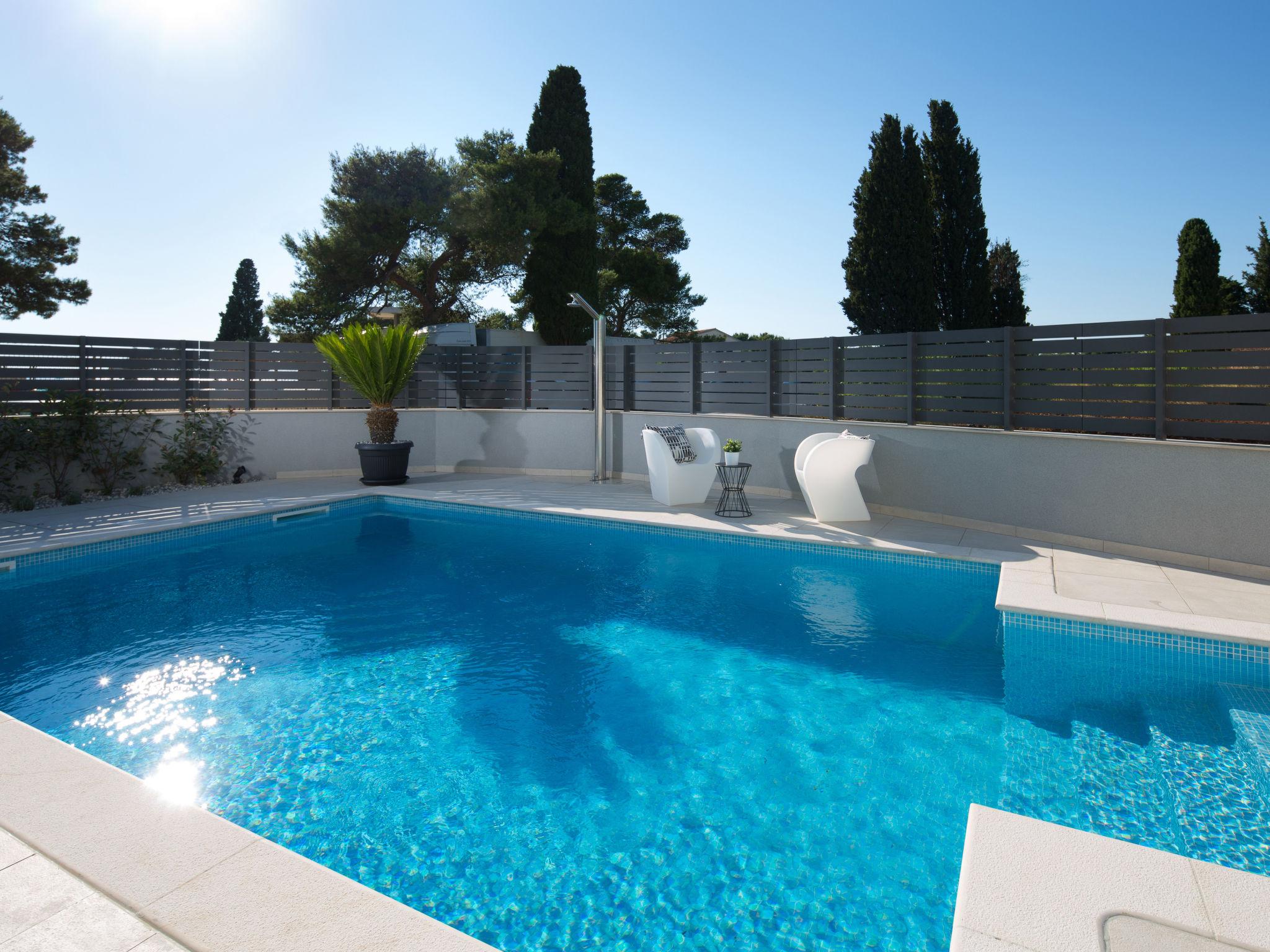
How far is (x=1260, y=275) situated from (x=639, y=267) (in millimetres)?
17473

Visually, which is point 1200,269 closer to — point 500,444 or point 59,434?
point 500,444

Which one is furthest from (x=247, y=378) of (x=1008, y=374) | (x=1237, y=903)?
(x=1237, y=903)

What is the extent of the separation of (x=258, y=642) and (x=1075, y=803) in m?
4.54

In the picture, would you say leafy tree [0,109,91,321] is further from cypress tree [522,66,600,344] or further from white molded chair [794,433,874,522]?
white molded chair [794,433,874,522]

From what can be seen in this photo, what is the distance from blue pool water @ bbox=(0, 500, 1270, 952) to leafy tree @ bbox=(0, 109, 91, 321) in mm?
15624

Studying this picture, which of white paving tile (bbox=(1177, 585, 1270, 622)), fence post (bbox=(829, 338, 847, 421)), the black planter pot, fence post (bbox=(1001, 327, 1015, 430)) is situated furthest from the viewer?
the black planter pot

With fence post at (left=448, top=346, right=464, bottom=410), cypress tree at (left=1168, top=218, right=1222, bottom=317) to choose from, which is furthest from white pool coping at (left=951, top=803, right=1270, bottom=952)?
cypress tree at (left=1168, top=218, right=1222, bottom=317)

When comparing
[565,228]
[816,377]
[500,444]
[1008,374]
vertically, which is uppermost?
[565,228]

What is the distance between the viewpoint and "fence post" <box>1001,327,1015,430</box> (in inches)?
280

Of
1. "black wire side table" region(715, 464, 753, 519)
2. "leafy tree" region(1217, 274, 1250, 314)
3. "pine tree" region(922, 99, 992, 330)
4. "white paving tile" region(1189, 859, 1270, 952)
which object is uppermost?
"pine tree" region(922, 99, 992, 330)

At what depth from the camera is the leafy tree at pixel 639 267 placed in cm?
2669

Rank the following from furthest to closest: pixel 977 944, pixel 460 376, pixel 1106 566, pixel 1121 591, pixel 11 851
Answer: pixel 460 376
pixel 1106 566
pixel 1121 591
pixel 11 851
pixel 977 944

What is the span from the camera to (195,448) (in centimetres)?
1016

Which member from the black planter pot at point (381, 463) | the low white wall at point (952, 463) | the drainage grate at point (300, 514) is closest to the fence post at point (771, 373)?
the low white wall at point (952, 463)
